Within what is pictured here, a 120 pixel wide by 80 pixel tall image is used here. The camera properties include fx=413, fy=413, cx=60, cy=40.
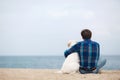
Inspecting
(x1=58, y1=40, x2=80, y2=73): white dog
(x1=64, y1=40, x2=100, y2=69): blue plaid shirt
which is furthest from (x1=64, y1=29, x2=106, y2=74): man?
(x1=58, y1=40, x2=80, y2=73): white dog

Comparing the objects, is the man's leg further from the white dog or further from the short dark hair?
the short dark hair

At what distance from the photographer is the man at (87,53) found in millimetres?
11102

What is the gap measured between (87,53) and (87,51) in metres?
0.05

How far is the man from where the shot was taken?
437 inches

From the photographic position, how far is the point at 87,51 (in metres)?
11.1

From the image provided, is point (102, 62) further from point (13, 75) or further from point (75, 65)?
point (13, 75)

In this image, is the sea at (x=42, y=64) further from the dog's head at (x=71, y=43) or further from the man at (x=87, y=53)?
the man at (x=87, y=53)

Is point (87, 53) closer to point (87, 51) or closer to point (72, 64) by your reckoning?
→ point (87, 51)

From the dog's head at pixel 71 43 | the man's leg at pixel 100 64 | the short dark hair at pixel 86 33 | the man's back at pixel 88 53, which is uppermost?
the short dark hair at pixel 86 33

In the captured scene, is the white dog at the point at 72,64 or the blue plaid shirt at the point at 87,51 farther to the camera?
the blue plaid shirt at the point at 87,51

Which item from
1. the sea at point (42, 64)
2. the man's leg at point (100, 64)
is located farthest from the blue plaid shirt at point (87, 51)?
the sea at point (42, 64)

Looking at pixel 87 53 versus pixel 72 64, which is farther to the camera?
pixel 87 53

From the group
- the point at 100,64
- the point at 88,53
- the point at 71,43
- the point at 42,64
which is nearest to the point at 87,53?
the point at 88,53

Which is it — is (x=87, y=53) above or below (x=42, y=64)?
above
